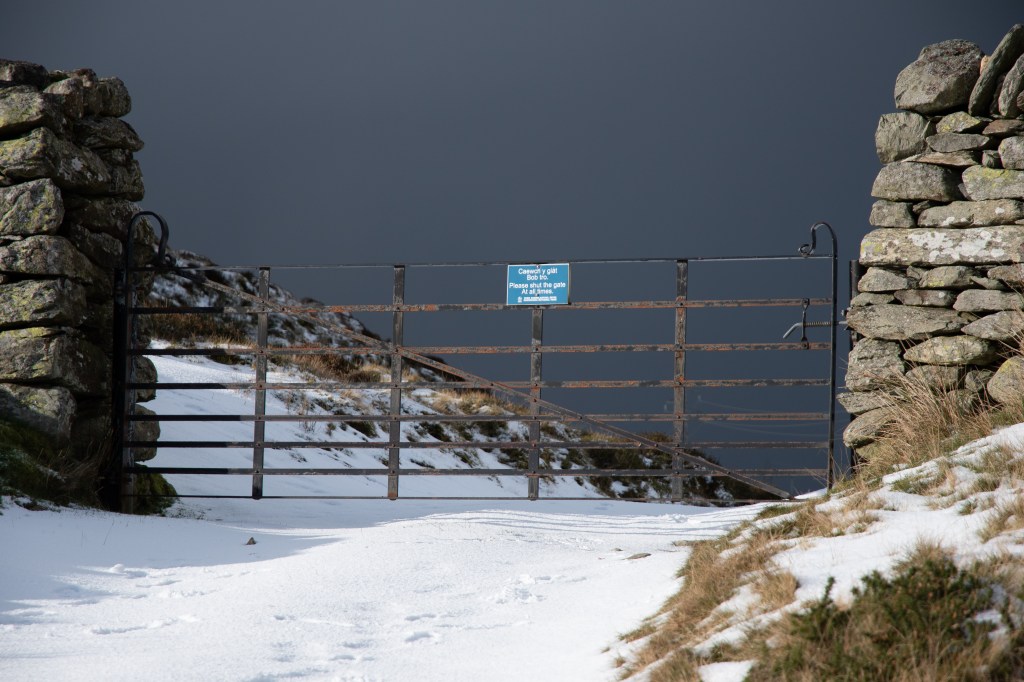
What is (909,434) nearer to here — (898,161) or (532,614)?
(898,161)

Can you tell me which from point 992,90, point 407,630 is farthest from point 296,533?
point 992,90

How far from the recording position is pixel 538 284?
10055 millimetres

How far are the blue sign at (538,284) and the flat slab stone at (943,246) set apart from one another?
3083 mm

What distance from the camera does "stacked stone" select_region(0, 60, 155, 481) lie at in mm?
9242

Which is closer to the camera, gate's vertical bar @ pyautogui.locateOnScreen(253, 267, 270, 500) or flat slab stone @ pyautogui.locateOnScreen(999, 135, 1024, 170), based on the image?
flat slab stone @ pyautogui.locateOnScreen(999, 135, 1024, 170)

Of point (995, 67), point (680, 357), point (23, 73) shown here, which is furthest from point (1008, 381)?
point (23, 73)

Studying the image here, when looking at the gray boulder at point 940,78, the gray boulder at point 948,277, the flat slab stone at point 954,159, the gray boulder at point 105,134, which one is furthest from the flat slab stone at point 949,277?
the gray boulder at point 105,134

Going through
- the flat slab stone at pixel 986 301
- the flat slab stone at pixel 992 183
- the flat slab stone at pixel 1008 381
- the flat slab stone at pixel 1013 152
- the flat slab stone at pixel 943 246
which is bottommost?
the flat slab stone at pixel 1008 381

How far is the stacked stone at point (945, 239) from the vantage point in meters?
7.63

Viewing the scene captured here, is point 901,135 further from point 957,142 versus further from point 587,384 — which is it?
point 587,384

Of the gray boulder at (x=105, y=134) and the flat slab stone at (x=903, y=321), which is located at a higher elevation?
the gray boulder at (x=105, y=134)

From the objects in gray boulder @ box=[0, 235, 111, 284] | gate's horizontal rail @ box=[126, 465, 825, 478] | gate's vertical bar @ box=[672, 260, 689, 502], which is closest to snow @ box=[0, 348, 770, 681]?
gate's horizontal rail @ box=[126, 465, 825, 478]

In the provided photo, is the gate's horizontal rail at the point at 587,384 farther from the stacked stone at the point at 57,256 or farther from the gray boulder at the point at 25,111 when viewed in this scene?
the gray boulder at the point at 25,111

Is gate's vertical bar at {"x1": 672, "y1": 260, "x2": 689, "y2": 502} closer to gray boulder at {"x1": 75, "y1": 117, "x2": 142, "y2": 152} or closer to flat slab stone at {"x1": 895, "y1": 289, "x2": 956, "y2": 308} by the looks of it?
flat slab stone at {"x1": 895, "y1": 289, "x2": 956, "y2": 308}
